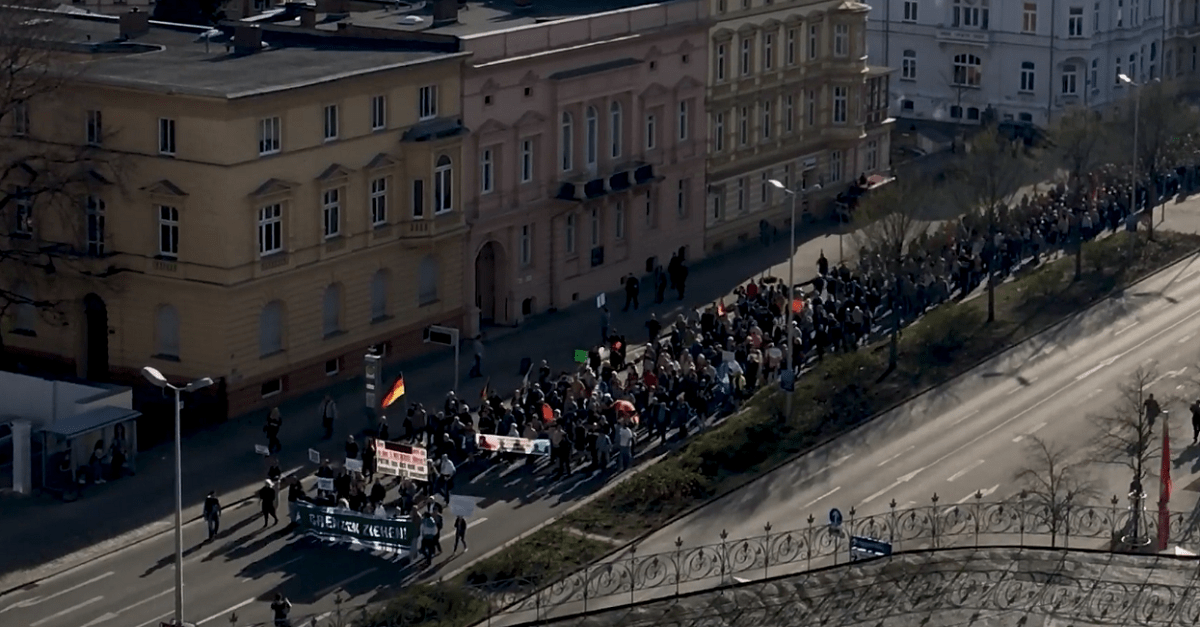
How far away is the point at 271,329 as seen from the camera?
251 ft

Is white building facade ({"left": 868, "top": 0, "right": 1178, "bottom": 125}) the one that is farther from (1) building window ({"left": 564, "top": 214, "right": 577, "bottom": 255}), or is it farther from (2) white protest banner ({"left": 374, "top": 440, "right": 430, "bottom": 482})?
(2) white protest banner ({"left": 374, "top": 440, "right": 430, "bottom": 482})

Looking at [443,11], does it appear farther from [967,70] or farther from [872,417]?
[967,70]

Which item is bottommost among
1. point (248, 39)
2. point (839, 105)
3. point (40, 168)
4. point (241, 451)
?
point (241, 451)

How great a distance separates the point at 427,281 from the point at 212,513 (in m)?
20.0

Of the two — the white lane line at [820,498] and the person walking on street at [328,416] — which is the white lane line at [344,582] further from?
the white lane line at [820,498]

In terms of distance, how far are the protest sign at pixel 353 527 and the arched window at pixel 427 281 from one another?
723 inches

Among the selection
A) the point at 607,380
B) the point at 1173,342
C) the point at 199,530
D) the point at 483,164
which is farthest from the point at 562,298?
the point at 199,530

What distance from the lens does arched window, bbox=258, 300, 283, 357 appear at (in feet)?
250

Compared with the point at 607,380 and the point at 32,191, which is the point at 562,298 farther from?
the point at 32,191

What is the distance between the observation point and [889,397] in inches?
3061

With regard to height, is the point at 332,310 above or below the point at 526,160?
below

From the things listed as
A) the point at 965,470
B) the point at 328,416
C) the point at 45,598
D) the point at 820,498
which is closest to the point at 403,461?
the point at 328,416

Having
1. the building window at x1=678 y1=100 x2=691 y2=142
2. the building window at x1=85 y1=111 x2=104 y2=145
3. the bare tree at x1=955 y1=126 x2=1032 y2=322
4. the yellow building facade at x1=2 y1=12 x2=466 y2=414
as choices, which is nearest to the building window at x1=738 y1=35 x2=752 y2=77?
the building window at x1=678 y1=100 x2=691 y2=142

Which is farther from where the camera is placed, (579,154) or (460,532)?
(579,154)
